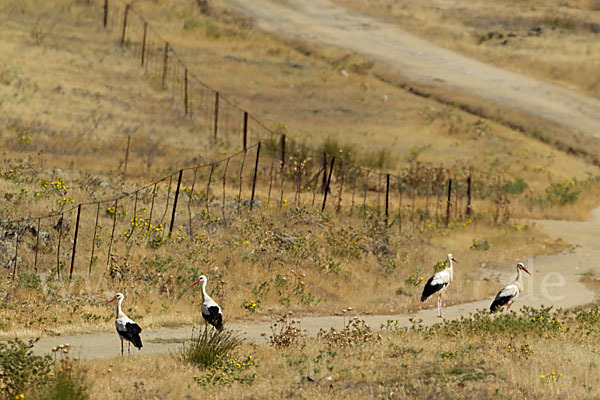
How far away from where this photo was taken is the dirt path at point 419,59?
40.4 meters

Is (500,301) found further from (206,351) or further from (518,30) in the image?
(518,30)

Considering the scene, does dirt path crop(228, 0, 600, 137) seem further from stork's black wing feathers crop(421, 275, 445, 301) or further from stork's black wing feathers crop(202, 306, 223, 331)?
stork's black wing feathers crop(202, 306, 223, 331)

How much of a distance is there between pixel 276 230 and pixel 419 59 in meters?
27.3

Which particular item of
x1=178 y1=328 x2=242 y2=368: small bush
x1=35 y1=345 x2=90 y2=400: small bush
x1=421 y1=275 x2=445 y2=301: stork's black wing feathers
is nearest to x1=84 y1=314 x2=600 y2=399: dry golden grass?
x1=178 y1=328 x2=242 y2=368: small bush

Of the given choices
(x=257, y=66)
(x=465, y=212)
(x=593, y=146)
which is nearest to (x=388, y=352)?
(x=465, y=212)

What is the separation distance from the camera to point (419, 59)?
47.2 m

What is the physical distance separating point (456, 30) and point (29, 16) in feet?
81.0

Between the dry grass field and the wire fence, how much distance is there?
199 millimetres

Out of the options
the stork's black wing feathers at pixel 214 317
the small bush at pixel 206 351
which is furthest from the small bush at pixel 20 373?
the stork's black wing feathers at pixel 214 317

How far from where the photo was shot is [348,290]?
20609 mm

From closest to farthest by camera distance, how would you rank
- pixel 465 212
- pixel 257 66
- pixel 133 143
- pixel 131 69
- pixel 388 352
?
pixel 388 352
pixel 465 212
pixel 133 143
pixel 131 69
pixel 257 66

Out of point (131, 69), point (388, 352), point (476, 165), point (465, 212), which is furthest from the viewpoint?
point (131, 69)

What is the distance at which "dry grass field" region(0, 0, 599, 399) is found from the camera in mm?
12789

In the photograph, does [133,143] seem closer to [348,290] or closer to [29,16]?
[348,290]
